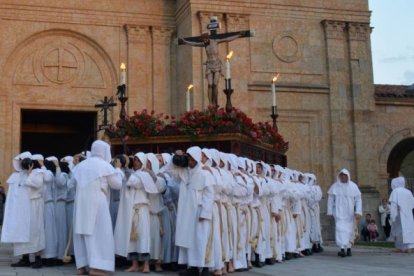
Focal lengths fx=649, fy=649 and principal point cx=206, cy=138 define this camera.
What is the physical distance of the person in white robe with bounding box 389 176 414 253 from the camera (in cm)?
1709

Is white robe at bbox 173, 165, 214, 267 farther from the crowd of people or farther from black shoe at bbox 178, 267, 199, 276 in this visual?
black shoe at bbox 178, 267, 199, 276

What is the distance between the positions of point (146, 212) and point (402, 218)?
9.00m

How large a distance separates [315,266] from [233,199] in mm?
2370

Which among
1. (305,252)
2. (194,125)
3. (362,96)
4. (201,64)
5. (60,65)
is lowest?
(305,252)

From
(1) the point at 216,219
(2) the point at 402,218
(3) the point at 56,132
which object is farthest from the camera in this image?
(3) the point at 56,132

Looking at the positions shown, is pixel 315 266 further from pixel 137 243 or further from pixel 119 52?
pixel 119 52

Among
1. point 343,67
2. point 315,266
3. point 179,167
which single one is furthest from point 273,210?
point 343,67

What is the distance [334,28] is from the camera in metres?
23.9

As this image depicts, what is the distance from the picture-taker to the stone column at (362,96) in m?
23.4

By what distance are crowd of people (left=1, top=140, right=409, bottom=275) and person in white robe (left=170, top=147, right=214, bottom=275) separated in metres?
0.02

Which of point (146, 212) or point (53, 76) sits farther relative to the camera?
point (53, 76)

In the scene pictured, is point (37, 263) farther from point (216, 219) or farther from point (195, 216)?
point (216, 219)

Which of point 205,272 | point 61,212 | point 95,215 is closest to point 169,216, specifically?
point 205,272

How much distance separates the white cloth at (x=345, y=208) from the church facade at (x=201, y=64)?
→ 7050 mm
